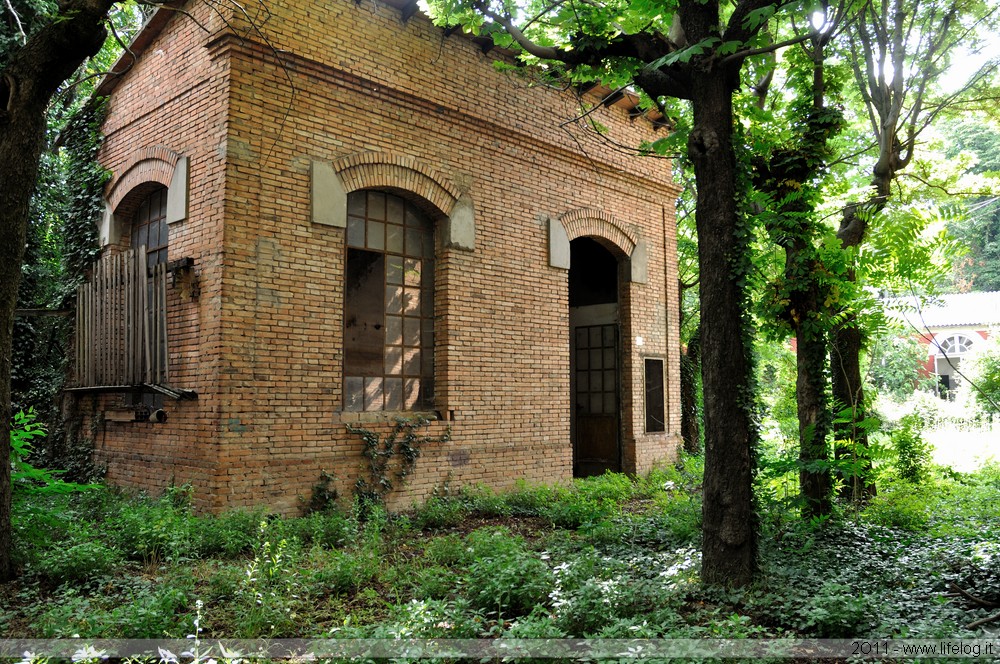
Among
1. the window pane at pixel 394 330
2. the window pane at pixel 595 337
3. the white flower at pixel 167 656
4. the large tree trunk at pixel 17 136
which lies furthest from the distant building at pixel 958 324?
the white flower at pixel 167 656

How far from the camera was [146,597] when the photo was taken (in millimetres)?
4934

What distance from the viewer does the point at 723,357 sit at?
5719 millimetres

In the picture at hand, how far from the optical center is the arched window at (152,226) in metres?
9.59

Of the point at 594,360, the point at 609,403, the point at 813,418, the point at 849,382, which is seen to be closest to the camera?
the point at 813,418

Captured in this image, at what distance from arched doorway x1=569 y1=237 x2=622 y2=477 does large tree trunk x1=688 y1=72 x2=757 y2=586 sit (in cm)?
723

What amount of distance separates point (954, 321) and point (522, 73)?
30.0 m

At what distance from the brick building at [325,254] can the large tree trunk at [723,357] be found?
2.24 meters

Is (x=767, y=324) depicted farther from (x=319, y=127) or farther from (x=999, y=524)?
(x=319, y=127)

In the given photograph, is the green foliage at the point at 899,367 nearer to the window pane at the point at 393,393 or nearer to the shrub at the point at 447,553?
the window pane at the point at 393,393

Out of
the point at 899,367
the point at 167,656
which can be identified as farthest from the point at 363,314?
the point at 899,367

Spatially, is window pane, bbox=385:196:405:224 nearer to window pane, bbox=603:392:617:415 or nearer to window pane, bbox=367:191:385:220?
window pane, bbox=367:191:385:220

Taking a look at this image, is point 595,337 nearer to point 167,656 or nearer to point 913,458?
point 913,458

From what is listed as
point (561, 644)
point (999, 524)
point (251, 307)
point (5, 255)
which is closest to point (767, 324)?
point (999, 524)

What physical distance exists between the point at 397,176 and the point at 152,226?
11.6ft
